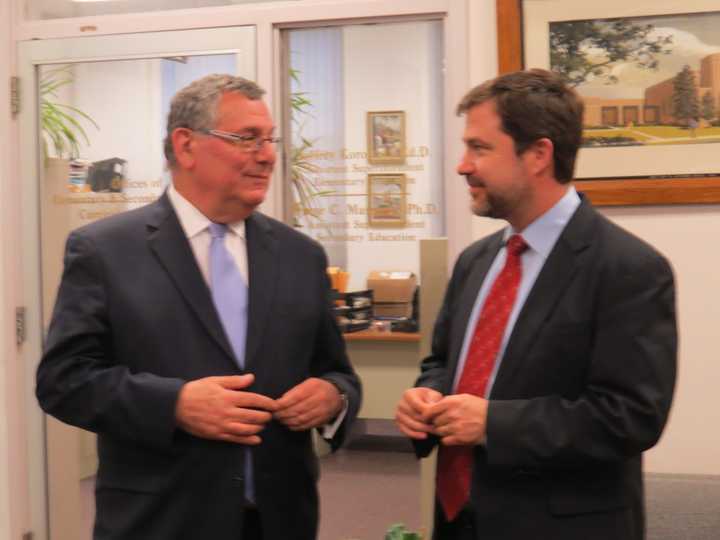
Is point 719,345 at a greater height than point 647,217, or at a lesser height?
lesser

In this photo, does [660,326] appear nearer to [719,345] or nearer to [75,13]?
[719,345]

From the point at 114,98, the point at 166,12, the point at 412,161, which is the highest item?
the point at 166,12

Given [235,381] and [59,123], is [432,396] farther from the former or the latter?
[59,123]

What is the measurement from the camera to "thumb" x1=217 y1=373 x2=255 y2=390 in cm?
175

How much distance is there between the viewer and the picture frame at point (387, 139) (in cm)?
323

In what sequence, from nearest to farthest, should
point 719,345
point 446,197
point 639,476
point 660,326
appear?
point 660,326 → point 639,476 → point 719,345 → point 446,197

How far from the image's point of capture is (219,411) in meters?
1.72

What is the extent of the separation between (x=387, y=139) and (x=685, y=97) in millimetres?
1053

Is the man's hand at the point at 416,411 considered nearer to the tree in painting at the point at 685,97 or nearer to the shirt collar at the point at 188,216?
the shirt collar at the point at 188,216

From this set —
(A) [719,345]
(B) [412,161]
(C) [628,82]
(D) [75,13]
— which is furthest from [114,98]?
(A) [719,345]

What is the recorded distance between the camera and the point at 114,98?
3404 millimetres

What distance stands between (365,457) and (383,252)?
1.31 meters

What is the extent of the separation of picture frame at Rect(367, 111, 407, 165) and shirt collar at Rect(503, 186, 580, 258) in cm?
153

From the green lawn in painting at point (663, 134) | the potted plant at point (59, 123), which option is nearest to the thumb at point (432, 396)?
the green lawn in painting at point (663, 134)
